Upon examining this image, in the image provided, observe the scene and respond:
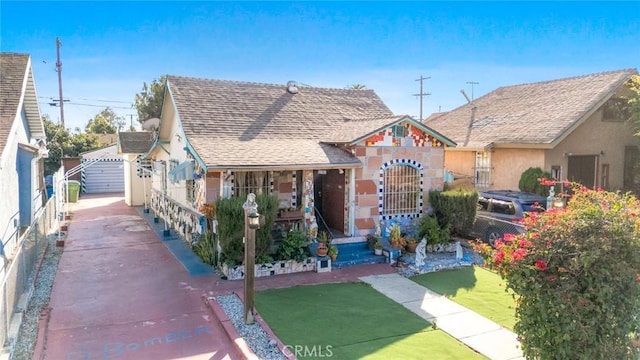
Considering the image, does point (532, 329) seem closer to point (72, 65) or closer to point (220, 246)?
point (220, 246)


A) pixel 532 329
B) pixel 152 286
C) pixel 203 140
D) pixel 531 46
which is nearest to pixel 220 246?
pixel 152 286

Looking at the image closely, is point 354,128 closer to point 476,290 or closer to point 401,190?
point 401,190

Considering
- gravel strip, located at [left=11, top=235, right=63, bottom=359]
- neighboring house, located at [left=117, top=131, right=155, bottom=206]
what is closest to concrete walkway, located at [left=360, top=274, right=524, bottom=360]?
gravel strip, located at [left=11, top=235, right=63, bottom=359]

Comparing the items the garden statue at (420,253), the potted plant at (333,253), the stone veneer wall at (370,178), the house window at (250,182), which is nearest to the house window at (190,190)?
the house window at (250,182)

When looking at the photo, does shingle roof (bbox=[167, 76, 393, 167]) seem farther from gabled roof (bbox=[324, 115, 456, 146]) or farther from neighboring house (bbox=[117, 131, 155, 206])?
neighboring house (bbox=[117, 131, 155, 206])

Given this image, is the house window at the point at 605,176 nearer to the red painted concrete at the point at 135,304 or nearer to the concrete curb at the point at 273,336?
the red painted concrete at the point at 135,304
